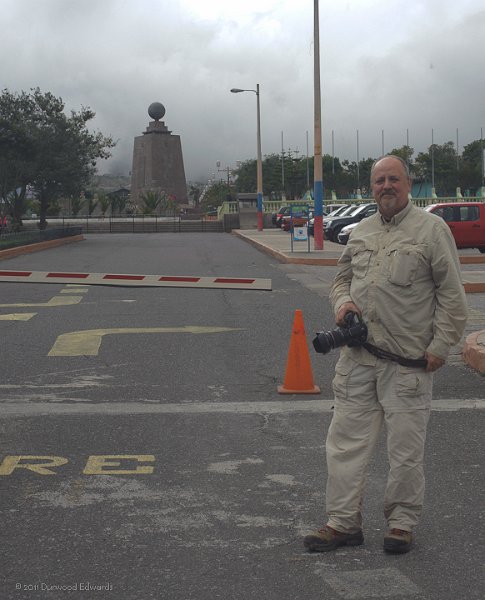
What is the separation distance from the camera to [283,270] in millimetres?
23672

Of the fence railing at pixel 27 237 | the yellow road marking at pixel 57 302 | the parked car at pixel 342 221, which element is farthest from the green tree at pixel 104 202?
the yellow road marking at pixel 57 302

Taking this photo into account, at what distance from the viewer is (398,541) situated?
4535 mm

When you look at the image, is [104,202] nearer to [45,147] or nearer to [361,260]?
[45,147]

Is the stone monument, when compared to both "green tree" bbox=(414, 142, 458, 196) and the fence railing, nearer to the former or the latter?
"green tree" bbox=(414, 142, 458, 196)

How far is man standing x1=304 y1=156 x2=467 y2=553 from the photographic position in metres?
4.60

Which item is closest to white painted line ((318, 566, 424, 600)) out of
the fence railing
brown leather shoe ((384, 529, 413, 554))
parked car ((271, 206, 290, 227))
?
brown leather shoe ((384, 529, 413, 554))

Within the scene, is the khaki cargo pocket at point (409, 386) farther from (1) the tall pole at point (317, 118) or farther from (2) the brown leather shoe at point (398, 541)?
(1) the tall pole at point (317, 118)

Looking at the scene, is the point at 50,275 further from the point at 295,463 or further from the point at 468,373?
the point at 295,463

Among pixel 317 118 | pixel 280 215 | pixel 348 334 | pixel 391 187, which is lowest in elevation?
pixel 280 215

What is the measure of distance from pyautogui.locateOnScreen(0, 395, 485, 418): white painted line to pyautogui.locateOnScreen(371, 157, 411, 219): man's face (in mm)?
3373

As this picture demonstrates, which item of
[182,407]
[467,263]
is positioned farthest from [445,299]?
[467,263]

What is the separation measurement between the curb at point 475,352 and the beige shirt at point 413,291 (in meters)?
4.89

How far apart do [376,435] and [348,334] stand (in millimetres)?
533

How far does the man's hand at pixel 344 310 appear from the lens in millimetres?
4664
